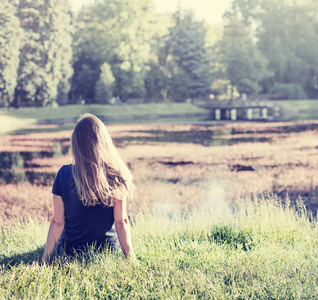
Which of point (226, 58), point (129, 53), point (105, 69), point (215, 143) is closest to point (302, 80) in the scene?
point (226, 58)

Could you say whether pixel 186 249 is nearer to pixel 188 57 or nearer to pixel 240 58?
pixel 188 57

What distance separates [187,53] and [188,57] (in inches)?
19.1

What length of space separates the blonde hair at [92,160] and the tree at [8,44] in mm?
6226

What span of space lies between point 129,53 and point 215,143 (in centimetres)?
2692

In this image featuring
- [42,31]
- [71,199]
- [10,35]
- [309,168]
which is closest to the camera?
[71,199]

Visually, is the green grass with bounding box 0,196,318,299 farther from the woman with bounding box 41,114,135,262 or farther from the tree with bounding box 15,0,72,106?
the tree with bounding box 15,0,72,106

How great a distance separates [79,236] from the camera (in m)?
3.55

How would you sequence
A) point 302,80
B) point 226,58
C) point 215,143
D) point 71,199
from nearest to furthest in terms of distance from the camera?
point 71,199, point 215,143, point 226,58, point 302,80

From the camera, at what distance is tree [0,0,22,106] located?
8.48 meters

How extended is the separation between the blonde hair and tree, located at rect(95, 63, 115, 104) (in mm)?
39477

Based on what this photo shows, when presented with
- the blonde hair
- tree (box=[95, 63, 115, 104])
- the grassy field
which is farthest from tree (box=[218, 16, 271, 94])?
the blonde hair

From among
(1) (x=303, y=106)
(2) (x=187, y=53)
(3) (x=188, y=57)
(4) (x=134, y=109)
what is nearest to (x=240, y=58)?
(3) (x=188, y=57)

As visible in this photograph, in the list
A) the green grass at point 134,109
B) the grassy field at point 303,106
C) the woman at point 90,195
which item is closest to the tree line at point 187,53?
the green grass at point 134,109

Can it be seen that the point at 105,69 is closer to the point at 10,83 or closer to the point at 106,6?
the point at 106,6
